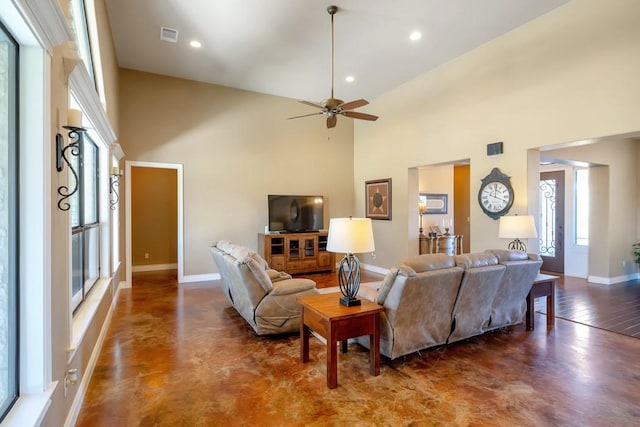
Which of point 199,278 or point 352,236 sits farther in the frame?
point 199,278

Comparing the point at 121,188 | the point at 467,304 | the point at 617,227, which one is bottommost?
the point at 467,304

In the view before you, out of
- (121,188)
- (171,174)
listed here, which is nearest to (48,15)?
(121,188)

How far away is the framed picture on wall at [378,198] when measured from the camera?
732cm

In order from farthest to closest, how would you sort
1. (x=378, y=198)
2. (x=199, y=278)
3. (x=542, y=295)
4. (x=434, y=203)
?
(x=434, y=203), (x=378, y=198), (x=199, y=278), (x=542, y=295)

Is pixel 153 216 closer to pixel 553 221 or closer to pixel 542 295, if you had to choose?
pixel 542 295

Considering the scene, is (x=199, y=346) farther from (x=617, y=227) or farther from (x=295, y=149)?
(x=617, y=227)

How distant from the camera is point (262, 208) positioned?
23.8 feet

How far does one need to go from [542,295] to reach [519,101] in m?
2.76

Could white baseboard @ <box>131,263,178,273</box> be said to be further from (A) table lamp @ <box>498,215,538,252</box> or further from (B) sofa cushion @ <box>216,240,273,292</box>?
(A) table lamp @ <box>498,215,538,252</box>

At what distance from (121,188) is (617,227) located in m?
9.17

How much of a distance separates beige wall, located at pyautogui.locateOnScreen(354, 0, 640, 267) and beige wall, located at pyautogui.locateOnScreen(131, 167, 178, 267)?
502cm

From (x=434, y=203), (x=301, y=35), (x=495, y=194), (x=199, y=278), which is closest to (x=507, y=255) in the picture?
(x=495, y=194)

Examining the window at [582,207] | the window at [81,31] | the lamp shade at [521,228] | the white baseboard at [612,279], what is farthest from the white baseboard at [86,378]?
the window at [582,207]

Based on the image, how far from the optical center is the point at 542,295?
13.0ft
